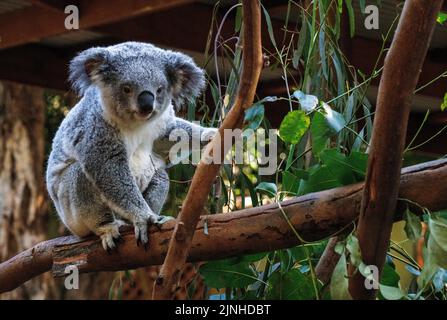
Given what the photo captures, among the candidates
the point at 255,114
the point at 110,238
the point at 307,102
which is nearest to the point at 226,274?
the point at 110,238

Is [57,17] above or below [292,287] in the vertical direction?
above

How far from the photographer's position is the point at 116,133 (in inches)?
134

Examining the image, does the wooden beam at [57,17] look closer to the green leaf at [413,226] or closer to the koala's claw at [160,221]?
the koala's claw at [160,221]

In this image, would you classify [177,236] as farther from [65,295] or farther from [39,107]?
[65,295]

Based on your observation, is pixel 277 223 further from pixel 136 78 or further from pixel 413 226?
pixel 136 78

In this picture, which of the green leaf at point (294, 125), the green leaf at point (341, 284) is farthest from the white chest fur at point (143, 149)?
the green leaf at point (341, 284)

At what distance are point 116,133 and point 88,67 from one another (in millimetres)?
325

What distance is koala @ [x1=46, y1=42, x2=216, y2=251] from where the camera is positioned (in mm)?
3270

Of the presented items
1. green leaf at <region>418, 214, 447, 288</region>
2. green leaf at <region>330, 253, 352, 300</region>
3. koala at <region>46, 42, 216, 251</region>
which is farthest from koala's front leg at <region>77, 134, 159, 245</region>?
green leaf at <region>418, 214, 447, 288</region>

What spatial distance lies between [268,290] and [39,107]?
17.0ft

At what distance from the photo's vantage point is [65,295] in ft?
26.2

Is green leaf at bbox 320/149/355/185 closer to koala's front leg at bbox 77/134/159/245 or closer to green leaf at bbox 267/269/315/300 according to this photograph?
green leaf at bbox 267/269/315/300

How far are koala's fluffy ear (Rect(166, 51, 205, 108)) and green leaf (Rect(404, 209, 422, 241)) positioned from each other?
150 centimetres
